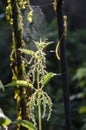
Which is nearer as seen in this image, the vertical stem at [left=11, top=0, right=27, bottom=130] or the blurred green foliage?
the vertical stem at [left=11, top=0, right=27, bottom=130]

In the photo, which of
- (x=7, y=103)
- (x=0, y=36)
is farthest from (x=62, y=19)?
(x=0, y=36)

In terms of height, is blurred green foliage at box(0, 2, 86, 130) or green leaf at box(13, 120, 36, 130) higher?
green leaf at box(13, 120, 36, 130)

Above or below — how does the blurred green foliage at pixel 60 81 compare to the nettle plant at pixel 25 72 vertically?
below

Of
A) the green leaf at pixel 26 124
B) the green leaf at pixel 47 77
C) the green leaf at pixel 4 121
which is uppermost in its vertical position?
the green leaf at pixel 47 77

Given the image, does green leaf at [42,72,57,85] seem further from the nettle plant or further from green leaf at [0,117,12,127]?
green leaf at [0,117,12,127]

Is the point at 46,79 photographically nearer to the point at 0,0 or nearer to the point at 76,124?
the point at 0,0

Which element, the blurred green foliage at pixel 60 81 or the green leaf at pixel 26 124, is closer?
the green leaf at pixel 26 124

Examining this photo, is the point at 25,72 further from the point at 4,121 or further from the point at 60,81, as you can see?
the point at 60,81

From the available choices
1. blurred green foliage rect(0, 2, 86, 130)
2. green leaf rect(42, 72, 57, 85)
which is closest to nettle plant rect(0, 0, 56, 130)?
green leaf rect(42, 72, 57, 85)

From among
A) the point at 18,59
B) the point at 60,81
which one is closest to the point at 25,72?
the point at 18,59

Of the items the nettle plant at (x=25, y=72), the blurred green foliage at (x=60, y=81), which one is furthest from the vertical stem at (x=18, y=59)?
the blurred green foliage at (x=60, y=81)

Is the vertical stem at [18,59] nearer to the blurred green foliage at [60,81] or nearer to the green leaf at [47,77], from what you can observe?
the green leaf at [47,77]
